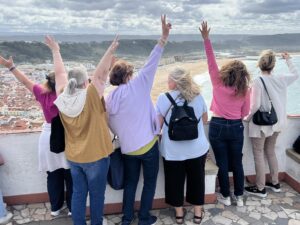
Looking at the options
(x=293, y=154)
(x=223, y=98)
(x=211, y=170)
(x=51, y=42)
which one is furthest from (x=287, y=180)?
(x=51, y=42)

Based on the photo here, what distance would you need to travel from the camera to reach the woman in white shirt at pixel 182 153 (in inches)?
110

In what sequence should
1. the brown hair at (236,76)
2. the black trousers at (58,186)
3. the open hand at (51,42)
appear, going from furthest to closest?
1. the black trousers at (58,186)
2. the brown hair at (236,76)
3. the open hand at (51,42)

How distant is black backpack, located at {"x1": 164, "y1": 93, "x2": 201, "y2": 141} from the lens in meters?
2.76

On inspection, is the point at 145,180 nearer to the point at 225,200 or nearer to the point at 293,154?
the point at 225,200

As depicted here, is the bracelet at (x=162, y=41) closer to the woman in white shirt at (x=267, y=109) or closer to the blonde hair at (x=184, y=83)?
the blonde hair at (x=184, y=83)

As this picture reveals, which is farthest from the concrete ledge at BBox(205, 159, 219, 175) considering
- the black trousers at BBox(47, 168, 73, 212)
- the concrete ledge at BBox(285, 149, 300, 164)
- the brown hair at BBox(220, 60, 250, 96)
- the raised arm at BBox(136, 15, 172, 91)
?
the black trousers at BBox(47, 168, 73, 212)

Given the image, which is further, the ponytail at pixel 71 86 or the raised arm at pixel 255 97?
the raised arm at pixel 255 97

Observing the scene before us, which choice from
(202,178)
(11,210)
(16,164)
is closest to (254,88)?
(202,178)

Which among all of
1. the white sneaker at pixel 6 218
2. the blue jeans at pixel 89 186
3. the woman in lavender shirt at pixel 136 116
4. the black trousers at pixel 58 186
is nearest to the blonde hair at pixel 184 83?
the woman in lavender shirt at pixel 136 116

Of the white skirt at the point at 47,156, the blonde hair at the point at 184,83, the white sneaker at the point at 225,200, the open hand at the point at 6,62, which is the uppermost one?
the open hand at the point at 6,62

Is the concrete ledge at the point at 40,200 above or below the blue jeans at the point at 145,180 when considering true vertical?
below

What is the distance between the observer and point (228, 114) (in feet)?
10.4

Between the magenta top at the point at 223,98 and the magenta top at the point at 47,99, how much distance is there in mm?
1331

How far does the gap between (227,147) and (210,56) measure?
879mm
